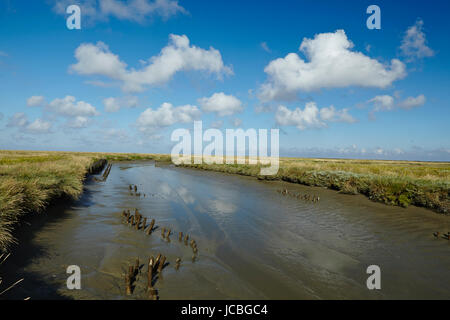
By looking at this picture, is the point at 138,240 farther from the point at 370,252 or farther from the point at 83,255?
the point at 370,252

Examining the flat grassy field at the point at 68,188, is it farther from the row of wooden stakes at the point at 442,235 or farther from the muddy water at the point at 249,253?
the row of wooden stakes at the point at 442,235

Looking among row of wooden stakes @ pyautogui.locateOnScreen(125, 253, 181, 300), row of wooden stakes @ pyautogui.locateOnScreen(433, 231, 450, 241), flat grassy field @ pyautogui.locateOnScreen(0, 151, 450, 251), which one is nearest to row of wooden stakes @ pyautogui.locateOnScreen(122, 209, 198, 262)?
row of wooden stakes @ pyautogui.locateOnScreen(125, 253, 181, 300)

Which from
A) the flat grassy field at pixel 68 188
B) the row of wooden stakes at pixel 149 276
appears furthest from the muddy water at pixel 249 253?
the flat grassy field at pixel 68 188

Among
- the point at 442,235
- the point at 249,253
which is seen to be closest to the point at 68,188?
the point at 249,253

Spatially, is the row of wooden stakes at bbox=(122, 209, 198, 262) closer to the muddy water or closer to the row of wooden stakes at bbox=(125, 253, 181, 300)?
the muddy water

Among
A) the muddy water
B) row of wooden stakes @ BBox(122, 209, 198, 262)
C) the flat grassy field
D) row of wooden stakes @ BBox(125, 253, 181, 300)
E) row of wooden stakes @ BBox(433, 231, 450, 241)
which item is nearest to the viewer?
row of wooden stakes @ BBox(125, 253, 181, 300)

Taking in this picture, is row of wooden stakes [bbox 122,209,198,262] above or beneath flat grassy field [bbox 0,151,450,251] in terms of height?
beneath

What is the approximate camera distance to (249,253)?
26.2ft

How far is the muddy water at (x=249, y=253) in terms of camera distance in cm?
555

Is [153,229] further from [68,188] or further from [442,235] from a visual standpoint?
[442,235]

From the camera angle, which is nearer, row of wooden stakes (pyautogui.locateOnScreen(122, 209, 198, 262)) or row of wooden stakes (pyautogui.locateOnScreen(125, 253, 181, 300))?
row of wooden stakes (pyautogui.locateOnScreen(125, 253, 181, 300))

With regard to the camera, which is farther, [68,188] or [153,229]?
[68,188]

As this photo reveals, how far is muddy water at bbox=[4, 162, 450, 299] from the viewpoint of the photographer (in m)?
5.55
